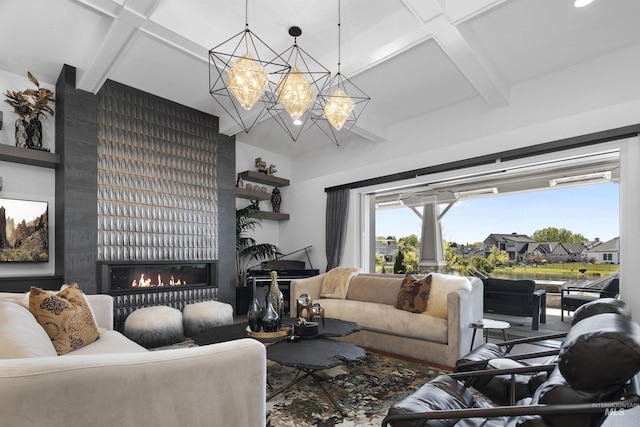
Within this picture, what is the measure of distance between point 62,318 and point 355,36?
134 inches

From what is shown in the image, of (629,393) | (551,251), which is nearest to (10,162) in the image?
(629,393)

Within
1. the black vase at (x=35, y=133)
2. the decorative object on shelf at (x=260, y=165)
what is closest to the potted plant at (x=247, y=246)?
the decorative object on shelf at (x=260, y=165)

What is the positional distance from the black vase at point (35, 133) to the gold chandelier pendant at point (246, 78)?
9.43ft

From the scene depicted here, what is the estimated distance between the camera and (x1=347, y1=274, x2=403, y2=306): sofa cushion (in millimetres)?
4418

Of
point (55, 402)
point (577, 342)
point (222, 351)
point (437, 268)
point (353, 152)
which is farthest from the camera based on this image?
point (353, 152)

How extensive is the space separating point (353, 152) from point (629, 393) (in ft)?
17.3

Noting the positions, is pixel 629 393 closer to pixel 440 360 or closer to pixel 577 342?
pixel 577 342

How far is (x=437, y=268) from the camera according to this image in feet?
17.6

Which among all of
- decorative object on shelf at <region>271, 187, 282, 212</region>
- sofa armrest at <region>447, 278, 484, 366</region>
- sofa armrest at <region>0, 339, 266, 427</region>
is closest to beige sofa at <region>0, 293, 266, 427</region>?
sofa armrest at <region>0, 339, 266, 427</region>

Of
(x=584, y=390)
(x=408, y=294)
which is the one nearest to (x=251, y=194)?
(x=408, y=294)

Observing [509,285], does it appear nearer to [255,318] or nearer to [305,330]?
[305,330]

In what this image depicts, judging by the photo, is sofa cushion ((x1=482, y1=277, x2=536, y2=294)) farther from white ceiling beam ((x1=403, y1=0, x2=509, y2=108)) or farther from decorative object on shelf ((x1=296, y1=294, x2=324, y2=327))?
decorative object on shelf ((x1=296, y1=294, x2=324, y2=327))

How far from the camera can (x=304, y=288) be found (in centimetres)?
495

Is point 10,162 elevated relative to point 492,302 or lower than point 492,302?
elevated
